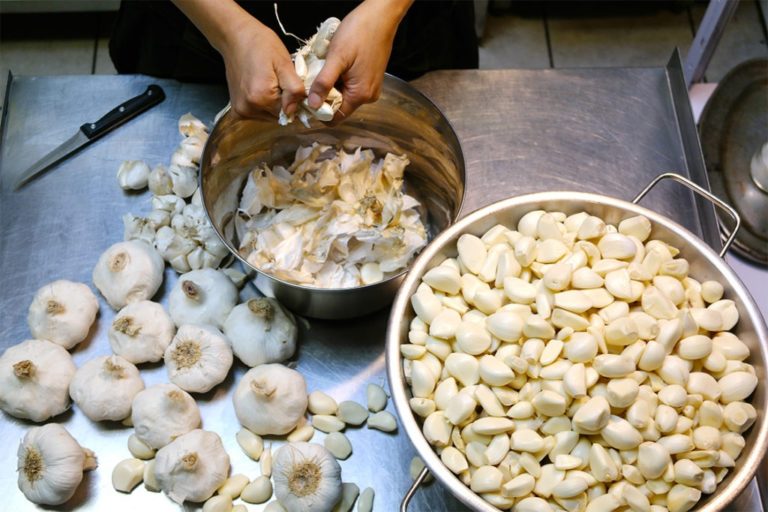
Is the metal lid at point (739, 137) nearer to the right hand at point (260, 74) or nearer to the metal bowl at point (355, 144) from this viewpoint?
the metal bowl at point (355, 144)

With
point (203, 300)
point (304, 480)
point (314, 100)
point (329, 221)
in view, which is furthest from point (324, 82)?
point (304, 480)

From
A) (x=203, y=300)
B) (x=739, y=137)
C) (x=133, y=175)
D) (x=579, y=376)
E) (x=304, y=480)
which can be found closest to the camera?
(x=579, y=376)

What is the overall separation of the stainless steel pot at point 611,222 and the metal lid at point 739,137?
27 cm

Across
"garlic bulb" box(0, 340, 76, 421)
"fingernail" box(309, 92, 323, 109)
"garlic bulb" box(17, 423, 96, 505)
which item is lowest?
"garlic bulb" box(17, 423, 96, 505)

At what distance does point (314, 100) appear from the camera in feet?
2.64

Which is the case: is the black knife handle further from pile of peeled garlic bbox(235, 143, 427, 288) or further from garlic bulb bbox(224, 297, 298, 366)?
garlic bulb bbox(224, 297, 298, 366)

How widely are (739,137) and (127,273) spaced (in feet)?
3.19

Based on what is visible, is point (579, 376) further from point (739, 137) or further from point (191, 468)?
point (739, 137)

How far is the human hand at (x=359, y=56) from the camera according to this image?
81cm

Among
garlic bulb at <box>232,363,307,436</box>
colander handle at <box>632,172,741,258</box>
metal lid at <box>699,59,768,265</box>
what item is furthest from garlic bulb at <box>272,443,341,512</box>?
metal lid at <box>699,59,768,265</box>

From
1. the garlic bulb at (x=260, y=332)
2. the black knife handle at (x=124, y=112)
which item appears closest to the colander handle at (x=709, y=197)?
Result: the garlic bulb at (x=260, y=332)

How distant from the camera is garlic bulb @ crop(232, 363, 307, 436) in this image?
0.89 m

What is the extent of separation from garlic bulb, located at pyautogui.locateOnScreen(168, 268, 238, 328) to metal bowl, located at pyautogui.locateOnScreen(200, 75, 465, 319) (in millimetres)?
50

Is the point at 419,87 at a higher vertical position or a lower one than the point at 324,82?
lower
